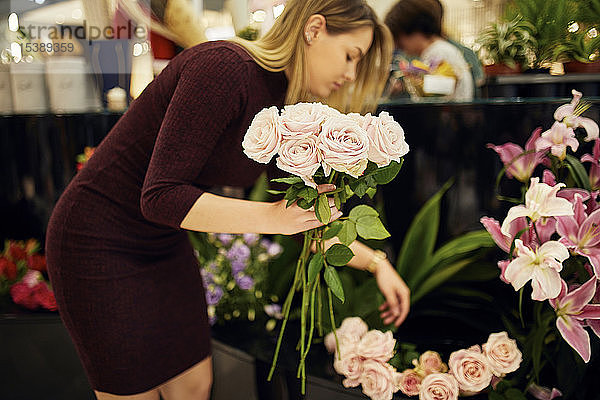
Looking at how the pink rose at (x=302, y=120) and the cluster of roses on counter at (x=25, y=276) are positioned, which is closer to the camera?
the pink rose at (x=302, y=120)

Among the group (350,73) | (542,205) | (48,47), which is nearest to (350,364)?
(542,205)

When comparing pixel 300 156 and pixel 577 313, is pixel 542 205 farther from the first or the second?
pixel 300 156

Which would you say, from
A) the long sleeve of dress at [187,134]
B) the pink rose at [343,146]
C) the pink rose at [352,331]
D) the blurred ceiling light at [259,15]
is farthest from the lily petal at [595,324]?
the blurred ceiling light at [259,15]

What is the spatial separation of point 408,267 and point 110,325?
0.75 meters

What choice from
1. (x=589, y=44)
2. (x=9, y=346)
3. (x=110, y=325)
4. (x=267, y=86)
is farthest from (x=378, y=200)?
(x=9, y=346)

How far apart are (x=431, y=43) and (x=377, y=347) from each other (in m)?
0.77

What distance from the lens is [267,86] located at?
1000mm

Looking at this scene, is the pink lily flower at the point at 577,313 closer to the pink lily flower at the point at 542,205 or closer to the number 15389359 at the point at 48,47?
the pink lily flower at the point at 542,205

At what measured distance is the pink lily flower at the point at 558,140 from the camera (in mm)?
1041

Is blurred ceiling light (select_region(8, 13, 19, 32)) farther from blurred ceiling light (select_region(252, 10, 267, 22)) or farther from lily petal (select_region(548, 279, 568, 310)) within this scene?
lily petal (select_region(548, 279, 568, 310))

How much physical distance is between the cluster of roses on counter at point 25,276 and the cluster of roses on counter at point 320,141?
1080 millimetres

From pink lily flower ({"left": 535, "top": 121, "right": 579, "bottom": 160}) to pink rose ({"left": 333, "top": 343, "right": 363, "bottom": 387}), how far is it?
0.60 meters

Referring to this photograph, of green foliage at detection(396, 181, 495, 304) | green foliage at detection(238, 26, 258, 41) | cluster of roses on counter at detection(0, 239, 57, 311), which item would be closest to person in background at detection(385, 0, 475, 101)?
green foliage at detection(396, 181, 495, 304)

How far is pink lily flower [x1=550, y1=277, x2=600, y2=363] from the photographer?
3.14ft
